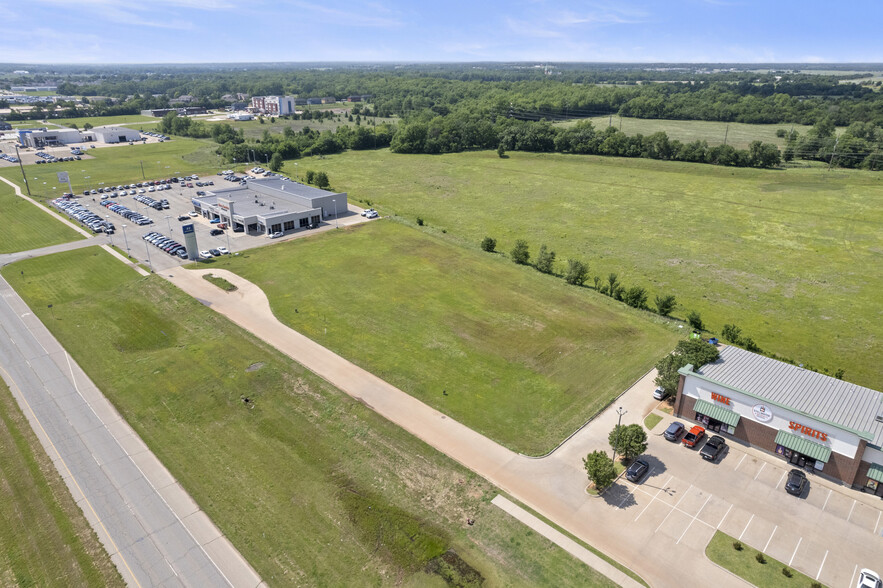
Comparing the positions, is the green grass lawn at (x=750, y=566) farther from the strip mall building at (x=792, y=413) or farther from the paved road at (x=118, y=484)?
the paved road at (x=118, y=484)

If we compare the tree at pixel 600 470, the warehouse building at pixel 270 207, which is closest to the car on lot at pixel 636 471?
the tree at pixel 600 470

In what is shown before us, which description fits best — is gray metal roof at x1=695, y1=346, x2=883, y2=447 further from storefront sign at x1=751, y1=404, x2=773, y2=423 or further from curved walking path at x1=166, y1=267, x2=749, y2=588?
curved walking path at x1=166, y1=267, x2=749, y2=588

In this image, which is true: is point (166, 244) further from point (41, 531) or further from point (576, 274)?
point (576, 274)

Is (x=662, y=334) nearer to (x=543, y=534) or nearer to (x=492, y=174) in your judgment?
(x=543, y=534)

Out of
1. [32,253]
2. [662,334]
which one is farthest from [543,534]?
[32,253]

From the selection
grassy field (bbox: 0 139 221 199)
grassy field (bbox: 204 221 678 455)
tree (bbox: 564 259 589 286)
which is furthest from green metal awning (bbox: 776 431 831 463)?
grassy field (bbox: 0 139 221 199)

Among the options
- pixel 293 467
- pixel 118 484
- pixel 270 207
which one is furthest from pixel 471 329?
pixel 270 207
